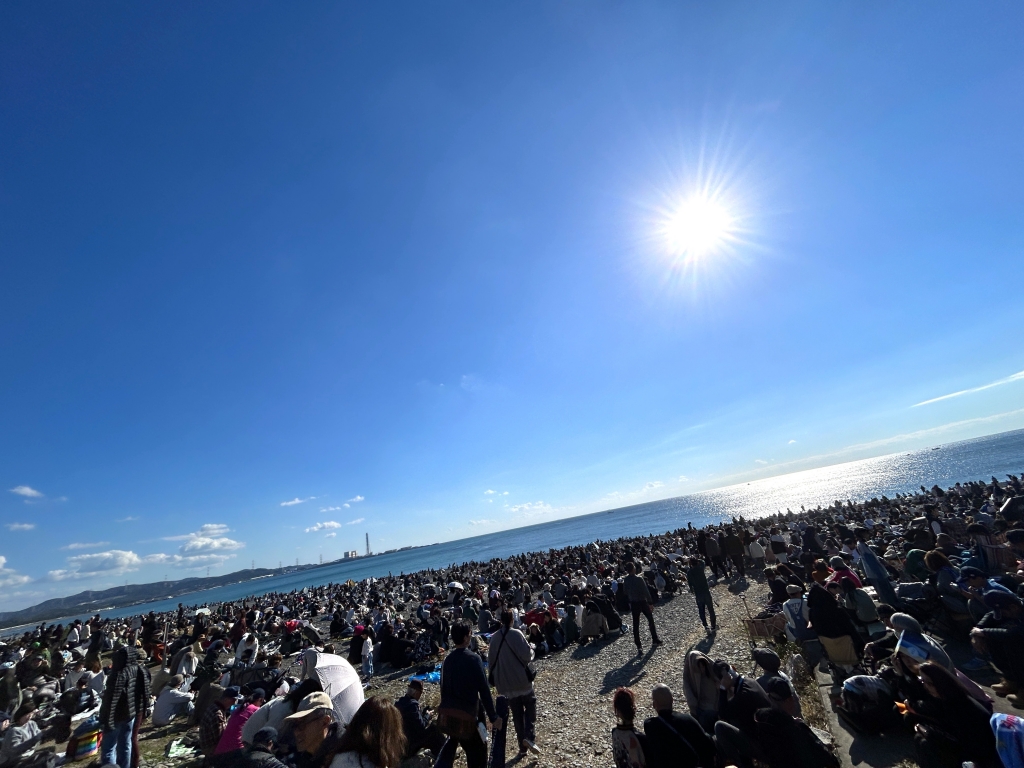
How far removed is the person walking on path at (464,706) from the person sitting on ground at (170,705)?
26.1ft

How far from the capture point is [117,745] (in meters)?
6.36

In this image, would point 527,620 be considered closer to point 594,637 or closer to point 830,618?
point 594,637

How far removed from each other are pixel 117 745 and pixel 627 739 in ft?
24.9

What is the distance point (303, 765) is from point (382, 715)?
0.67 m

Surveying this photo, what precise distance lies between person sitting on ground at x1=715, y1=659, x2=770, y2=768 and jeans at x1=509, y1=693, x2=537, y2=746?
2482mm

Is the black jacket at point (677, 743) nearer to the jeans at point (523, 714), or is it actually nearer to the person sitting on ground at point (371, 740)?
the person sitting on ground at point (371, 740)

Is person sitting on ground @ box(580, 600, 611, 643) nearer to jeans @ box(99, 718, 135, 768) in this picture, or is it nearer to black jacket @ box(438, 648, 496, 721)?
black jacket @ box(438, 648, 496, 721)

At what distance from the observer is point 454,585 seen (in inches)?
904

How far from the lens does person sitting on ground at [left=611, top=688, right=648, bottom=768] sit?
369 cm

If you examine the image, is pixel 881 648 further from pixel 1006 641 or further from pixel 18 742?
pixel 18 742

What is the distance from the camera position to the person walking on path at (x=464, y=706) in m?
4.54

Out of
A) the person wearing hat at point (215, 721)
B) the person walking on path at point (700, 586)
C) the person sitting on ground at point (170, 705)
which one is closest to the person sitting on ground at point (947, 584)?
the person walking on path at point (700, 586)

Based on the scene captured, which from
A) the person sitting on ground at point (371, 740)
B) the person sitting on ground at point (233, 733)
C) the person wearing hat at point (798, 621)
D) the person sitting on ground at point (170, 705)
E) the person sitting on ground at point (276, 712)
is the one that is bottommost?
the person sitting on ground at point (170, 705)

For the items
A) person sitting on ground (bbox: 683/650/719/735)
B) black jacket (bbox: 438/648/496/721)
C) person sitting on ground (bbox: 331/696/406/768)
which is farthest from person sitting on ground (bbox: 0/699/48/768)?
person sitting on ground (bbox: 683/650/719/735)
